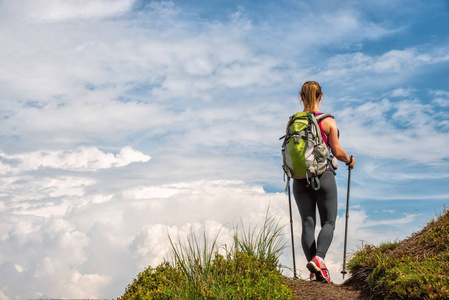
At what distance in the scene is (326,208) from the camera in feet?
25.7

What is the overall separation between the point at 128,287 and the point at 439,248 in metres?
5.95

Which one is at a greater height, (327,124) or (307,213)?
(327,124)

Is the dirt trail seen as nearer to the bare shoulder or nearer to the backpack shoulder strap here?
the bare shoulder

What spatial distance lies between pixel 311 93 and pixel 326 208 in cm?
217

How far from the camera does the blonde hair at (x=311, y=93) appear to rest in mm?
8211

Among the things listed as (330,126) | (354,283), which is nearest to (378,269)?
(354,283)

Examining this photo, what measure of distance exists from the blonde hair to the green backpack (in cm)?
40

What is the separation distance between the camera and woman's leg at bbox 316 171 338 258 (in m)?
7.74

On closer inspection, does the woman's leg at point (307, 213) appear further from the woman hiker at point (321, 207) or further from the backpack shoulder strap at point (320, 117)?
the backpack shoulder strap at point (320, 117)

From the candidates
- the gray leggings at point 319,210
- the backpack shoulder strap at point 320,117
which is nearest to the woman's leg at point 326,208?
the gray leggings at point 319,210

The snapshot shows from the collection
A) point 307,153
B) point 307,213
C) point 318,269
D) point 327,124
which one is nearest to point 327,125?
point 327,124

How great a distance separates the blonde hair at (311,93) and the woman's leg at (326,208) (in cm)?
137

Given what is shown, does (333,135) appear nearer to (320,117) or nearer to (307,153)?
(320,117)

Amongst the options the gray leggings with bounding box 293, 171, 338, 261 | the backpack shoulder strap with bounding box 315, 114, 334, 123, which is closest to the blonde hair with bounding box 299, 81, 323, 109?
the backpack shoulder strap with bounding box 315, 114, 334, 123
